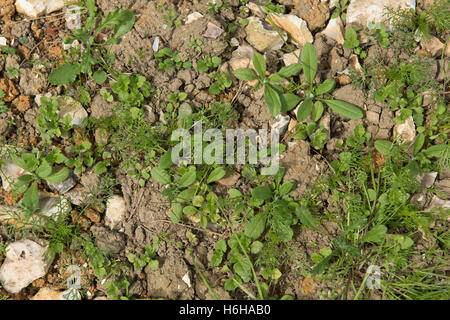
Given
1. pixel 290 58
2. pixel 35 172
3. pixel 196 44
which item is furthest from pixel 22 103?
pixel 290 58

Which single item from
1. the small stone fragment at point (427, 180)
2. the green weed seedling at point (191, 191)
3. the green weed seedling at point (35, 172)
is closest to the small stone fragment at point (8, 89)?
the green weed seedling at point (35, 172)

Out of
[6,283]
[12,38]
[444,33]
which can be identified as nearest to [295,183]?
[444,33]

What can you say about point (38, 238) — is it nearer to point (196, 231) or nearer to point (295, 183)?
point (196, 231)

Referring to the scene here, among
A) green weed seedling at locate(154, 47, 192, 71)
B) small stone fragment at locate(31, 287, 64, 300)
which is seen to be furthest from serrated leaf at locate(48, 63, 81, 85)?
small stone fragment at locate(31, 287, 64, 300)

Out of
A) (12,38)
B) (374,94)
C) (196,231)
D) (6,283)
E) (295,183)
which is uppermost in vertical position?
(12,38)

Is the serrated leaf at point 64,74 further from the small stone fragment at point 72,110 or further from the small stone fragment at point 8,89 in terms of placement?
the small stone fragment at point 8,89

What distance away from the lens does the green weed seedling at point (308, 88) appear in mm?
2691

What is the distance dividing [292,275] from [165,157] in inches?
43.9

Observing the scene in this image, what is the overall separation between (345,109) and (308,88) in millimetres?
292

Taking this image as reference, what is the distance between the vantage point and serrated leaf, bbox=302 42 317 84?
2.72 metres

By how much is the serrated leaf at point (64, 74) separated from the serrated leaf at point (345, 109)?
175 centimetres

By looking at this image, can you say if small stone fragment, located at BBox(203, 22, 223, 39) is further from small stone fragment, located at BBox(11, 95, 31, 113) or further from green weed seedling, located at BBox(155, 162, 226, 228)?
small stone fragment, located at BBox(11, 95, 31, 113)

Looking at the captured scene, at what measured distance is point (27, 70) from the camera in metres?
2.80

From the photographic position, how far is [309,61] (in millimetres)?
2725
